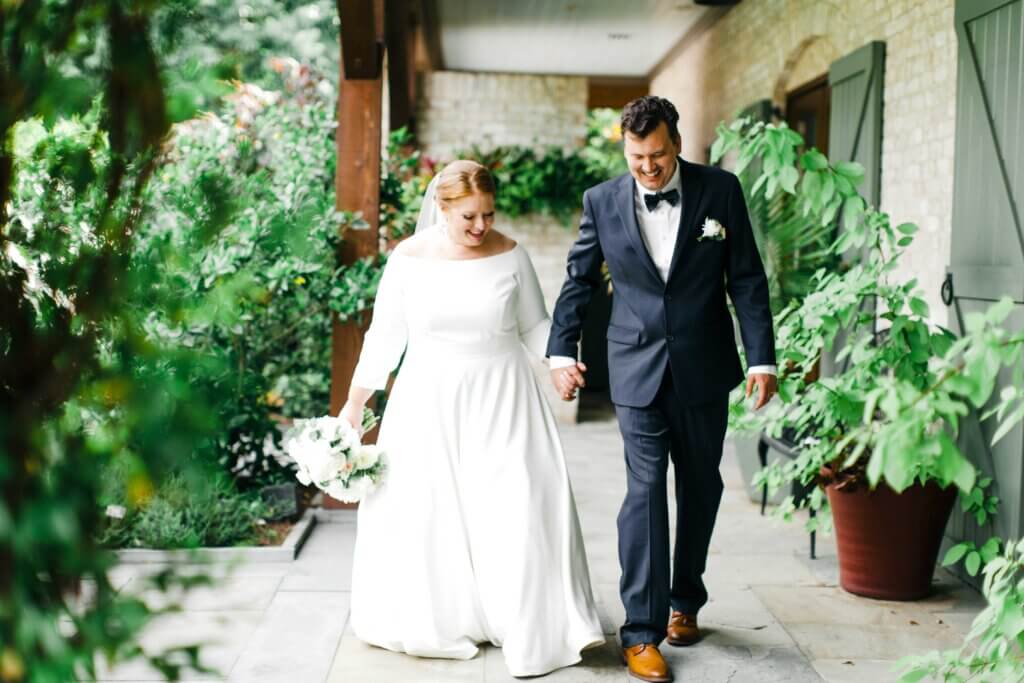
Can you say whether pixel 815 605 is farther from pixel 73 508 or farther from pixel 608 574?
pixel 73 508

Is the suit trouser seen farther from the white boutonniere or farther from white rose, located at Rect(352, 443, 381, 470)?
white rose, located at Rect(352, 443, 381, 470)

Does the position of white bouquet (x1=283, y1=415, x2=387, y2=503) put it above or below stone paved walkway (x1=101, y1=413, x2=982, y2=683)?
above

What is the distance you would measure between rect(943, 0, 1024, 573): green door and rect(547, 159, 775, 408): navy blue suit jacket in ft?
4.01

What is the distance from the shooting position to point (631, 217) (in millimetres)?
3449

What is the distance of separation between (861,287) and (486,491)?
1.53m

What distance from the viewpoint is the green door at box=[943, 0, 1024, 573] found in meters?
4.09

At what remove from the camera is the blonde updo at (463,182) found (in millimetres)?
3516

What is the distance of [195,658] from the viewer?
1.07 m

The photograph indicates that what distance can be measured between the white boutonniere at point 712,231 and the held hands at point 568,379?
1.81ft

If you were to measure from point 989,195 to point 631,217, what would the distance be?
5.63 ft

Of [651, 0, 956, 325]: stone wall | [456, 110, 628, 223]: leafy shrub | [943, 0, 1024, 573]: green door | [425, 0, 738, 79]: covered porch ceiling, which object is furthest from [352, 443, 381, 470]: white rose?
[456, 110, 628, 223]: leafy shrub

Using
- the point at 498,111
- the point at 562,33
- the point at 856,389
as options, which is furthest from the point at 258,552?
the point at 562,33

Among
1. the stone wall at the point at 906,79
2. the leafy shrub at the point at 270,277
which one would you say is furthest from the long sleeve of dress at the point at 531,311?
the stone wall at the point at 906,79

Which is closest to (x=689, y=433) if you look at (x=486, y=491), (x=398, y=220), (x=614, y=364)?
(x=614, y=364)
